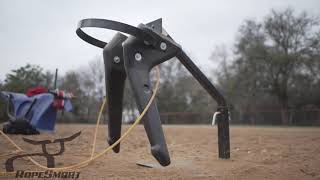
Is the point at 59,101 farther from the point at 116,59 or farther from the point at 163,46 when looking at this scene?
the point at 163,46

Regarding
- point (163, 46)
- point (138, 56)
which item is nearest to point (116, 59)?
point (138, 56)

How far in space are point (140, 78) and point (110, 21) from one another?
2.88 ft

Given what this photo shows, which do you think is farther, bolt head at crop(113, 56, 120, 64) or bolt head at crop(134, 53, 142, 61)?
bolt head at crop(113, 56, 120, 64)

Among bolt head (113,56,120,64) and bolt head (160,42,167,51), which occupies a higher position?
bolt head (160,42,167,51)

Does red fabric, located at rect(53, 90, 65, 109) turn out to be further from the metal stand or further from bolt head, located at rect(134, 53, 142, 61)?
bolt head, located at rect(134, 53, 142, 61)

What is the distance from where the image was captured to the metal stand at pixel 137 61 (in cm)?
501

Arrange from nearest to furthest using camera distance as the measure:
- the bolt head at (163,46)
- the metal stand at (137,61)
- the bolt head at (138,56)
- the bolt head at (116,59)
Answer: the metal stand at (137,61)
the bolt head at (138,56)
the bolt head at (163,46)
the bolt head at (116,59)

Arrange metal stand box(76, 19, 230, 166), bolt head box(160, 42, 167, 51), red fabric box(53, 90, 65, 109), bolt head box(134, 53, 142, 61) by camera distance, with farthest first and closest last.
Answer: red fabric box(53, 90, 65, 109), bolt head box(160, 42, 167, 51), bolt head box(134, 53, 142, 61), metal stand box(76, 19, 230, 166)

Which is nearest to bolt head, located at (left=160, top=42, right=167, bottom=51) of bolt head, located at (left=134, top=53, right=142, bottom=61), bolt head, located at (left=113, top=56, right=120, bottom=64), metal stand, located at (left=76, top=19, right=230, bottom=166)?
metal stand, located at (left=76, top=19, right=230, bottom=166)

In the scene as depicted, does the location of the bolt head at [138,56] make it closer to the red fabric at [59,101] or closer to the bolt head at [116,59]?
the bolt head at [116,59]

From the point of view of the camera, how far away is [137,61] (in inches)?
209

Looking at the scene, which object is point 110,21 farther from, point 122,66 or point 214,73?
point 214,73

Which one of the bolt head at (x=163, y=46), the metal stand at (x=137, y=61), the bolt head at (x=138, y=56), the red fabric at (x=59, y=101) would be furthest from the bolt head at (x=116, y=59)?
the red fabric at (x=59, y=101)

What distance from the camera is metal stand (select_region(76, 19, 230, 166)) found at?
5008mm
